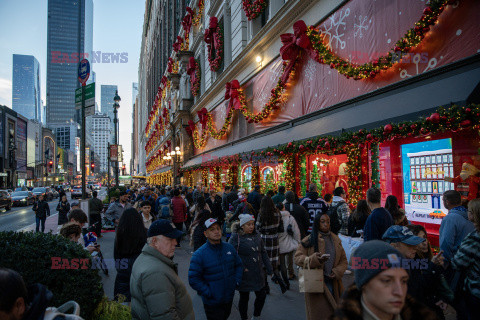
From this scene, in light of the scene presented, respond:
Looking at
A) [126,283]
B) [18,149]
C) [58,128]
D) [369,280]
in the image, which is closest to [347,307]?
[369,280]

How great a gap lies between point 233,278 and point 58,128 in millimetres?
187162

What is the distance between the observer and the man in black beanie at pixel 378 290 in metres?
1.90

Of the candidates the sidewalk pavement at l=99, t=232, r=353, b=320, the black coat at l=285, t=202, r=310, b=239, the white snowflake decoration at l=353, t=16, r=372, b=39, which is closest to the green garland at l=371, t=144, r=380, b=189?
the black coat at l=285, t=202, r=310, b=239

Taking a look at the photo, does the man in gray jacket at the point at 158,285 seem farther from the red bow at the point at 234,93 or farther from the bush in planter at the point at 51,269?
the red bow at the point at 234,93

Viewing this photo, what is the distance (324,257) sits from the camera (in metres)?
3.97

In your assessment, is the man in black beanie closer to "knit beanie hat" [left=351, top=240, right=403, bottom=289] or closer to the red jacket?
"knit beanie hat" [left=351, top=240, right=403, bottom=289]

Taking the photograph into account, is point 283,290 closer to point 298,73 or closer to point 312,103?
point 312,103

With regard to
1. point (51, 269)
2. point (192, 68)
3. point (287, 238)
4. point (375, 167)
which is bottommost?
point (287, 238)

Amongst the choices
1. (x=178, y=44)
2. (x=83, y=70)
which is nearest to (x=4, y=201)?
(x=178, y=44)

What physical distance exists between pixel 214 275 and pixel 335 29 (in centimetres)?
872

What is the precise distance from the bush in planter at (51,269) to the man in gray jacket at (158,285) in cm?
74

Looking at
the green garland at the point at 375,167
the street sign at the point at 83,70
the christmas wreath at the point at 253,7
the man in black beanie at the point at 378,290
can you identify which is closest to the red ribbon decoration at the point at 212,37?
the christmas wreath at the point at 253,7

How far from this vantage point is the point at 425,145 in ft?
24.5

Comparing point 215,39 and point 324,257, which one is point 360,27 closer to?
point 324,257
